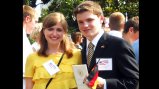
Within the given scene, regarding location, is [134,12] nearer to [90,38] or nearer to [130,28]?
[130,28]

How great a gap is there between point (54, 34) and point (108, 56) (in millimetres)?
480

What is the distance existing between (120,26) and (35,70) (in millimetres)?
1589

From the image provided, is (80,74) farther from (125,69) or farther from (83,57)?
(125,69)

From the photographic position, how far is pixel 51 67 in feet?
8.63

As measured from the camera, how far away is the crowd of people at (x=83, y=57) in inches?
97.3

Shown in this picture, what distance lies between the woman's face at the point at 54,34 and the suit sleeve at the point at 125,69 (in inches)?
20.0

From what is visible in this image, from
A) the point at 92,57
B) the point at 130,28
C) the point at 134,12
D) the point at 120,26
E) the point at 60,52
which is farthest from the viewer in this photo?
the point at 134,12

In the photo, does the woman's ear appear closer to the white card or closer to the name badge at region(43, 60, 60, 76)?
the name badge at region(43, 60, 60, 76)

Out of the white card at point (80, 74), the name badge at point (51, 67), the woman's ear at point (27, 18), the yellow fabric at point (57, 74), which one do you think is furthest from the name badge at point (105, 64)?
the woman's ear at point (27, 18)

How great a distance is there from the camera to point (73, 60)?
8.74ft

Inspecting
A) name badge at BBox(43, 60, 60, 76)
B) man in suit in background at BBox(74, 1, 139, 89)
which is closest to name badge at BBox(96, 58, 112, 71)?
man in suit in background at BBox(74, 1, 139, 89)
